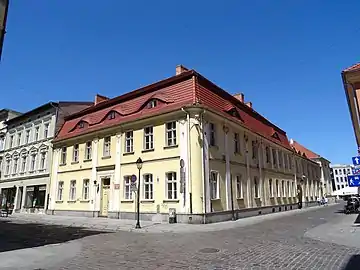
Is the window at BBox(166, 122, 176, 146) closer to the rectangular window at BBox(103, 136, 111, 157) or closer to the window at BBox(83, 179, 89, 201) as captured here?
the rectangular window at BBox(103, 136, 111, 157)

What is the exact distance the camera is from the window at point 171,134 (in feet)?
65.7

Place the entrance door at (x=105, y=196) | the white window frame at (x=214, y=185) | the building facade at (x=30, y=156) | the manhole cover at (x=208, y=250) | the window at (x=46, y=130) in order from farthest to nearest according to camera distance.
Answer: the window at (x=46, y=130)
the building facade at (x=30, y=156)
the entrance door at (x=105, y=196)
the white window frame at (x=214, y=185)
the manhole cover at (x=208, y=250)

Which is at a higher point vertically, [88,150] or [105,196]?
[88,150]

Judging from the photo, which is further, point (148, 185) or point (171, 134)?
point (148, 185)

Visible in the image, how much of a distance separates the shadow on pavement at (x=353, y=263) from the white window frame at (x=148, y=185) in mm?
14045

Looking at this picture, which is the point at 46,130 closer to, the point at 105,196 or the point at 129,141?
the point at 105,196

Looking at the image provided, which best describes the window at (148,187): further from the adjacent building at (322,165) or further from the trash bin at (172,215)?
the adjacent building at (322,165)

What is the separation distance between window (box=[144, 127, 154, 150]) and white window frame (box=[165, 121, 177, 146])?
1.41 meters

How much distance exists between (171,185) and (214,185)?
2.91m

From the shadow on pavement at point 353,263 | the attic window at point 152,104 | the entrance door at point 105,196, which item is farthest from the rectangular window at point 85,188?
the shadow on pavement at point 353,263

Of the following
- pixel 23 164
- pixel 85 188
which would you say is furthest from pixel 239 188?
pixel 23 164

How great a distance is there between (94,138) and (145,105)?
19.9 feet

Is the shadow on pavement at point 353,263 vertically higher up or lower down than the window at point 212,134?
lower down

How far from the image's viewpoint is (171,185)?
19391 mm
